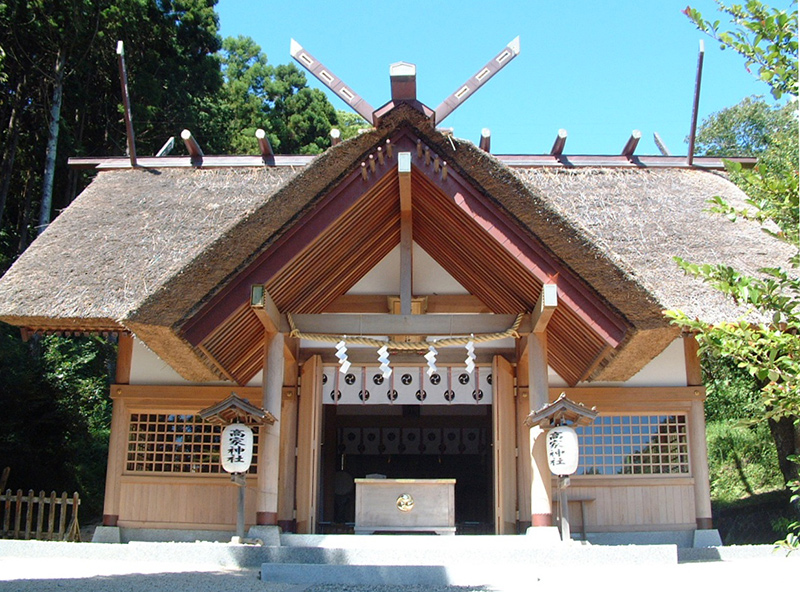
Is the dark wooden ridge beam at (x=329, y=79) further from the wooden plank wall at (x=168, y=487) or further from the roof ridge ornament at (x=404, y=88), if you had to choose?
the wooden plank wall at (x=168, y=487)

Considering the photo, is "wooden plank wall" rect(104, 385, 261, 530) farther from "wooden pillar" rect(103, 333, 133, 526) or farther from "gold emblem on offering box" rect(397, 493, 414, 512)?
"gold emblem on offering box" rect(397, 493, 414, 512)

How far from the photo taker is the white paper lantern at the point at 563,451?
6.68m

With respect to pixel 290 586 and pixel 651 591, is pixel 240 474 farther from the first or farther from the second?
pixel 651 591

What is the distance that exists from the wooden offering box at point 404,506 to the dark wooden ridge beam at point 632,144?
226 inches

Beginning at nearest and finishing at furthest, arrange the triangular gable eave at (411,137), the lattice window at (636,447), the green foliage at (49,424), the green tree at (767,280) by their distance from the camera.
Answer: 1. the green tree at (767,280)
2. the triangular gable eave at (411,137)
3. the lattice window at (636,447)
4. the green foliage at (49,424)

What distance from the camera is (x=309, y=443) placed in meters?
8.78

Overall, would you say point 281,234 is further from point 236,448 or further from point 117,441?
point 117,441

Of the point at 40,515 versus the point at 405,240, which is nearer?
the point at 405,240

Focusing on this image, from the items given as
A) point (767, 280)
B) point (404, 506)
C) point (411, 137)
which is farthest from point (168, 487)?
point (767, 280)

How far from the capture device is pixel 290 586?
5.65m

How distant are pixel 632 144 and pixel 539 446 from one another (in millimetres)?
5513

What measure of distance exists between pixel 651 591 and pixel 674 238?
4722 millimetres

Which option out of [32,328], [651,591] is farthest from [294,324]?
[651,591]

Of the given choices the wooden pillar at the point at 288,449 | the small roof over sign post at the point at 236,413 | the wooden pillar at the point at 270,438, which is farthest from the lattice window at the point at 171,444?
the small roof over sign post at the point at 236,413
